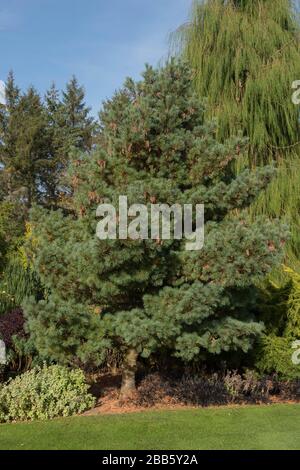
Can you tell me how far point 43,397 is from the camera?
5.40 m

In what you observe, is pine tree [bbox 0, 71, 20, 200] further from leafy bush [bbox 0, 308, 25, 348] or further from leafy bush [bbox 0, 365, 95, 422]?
leafy bush [bbox 0, 365, 95, 422]

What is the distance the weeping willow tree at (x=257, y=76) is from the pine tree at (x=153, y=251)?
3.48 meters

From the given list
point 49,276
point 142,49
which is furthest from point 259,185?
point 142,49

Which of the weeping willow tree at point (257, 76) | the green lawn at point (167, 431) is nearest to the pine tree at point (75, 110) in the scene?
the weeping willow tree at point (257, 76)

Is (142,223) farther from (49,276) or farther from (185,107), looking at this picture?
(185,107)

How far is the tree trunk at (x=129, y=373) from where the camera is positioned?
5.94m

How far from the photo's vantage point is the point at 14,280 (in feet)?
25.2

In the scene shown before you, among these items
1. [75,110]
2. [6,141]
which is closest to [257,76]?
[6,141]
